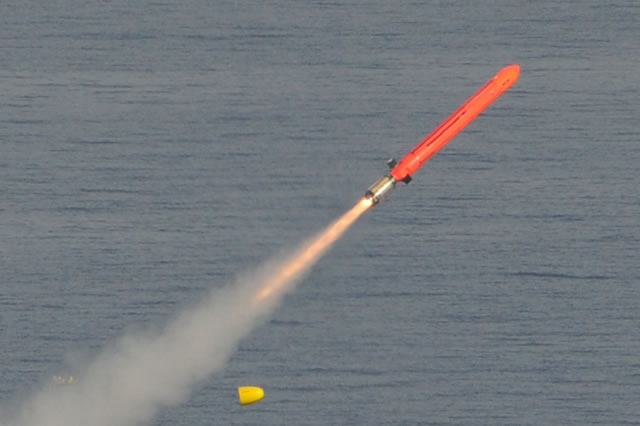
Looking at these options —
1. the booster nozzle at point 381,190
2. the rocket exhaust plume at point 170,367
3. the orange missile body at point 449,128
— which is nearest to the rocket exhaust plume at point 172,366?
the rocket exhaust plume at point 170,367

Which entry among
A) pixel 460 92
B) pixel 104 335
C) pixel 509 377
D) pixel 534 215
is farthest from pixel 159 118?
pixel 509 377

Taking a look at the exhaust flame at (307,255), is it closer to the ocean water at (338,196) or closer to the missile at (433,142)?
the ocean water at (338,196)

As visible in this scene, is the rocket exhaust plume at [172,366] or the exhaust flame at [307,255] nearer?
the exhaust flame at [307,255]

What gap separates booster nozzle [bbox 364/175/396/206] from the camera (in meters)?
61.8

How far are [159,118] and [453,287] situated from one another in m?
36.2

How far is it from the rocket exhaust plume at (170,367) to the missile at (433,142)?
7.20 meters

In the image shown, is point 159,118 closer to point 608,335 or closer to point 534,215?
point 534,215

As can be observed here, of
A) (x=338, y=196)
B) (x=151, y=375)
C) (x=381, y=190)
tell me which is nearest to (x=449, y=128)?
(x=381, y=190)

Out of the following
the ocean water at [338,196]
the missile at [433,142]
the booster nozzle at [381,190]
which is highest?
the ocean water at [338,196]

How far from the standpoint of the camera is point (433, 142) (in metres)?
63.5

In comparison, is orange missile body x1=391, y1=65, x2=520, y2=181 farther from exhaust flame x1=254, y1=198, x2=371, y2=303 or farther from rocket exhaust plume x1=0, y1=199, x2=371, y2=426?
rocket exhaust plume x1=0, y1=199, x2=371, y2=426

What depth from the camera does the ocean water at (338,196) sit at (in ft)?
295

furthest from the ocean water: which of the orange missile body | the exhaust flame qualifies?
the orange missile body

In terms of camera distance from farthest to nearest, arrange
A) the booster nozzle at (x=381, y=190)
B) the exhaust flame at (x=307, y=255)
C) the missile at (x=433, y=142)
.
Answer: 1. the exhaust flame at (x=307, y=255)
2. the missile at (x=433, y=142)
3. the booster nozzle at (x=381, y=190)
